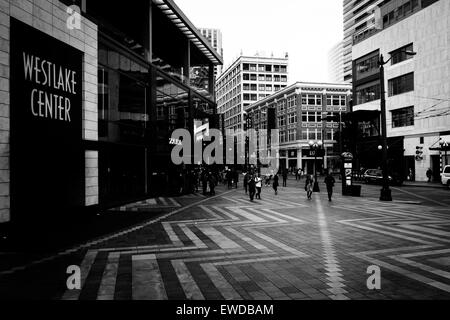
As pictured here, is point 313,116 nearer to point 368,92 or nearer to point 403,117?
point 368,92

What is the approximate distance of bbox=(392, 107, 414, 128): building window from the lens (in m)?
40.4

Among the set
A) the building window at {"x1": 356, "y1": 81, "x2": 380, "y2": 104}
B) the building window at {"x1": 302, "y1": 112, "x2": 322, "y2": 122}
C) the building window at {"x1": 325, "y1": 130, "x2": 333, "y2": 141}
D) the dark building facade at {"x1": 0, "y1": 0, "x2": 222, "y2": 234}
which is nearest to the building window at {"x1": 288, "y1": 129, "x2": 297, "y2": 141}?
the building window at {"x1": 302, "y1": 112, "x2": 322, "y2": 122}

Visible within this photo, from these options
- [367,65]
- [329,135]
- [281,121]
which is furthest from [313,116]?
[367,65]

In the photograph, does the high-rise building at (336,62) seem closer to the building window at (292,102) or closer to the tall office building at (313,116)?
the tall office building at (313,116)

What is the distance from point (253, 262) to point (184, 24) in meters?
24.4

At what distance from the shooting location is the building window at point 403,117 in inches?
1590

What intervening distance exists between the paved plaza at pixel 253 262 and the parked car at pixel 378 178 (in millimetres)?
23375

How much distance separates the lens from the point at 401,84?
41.9m

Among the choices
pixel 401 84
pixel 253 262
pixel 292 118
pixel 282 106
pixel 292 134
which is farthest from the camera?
pixel 282 106

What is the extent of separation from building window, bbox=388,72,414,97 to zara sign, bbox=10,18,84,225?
3969cm

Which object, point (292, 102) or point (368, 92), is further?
point (292, 102)

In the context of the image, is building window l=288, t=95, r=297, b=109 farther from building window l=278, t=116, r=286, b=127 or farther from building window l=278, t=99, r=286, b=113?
building window l=278, t=116, r=286, b=127

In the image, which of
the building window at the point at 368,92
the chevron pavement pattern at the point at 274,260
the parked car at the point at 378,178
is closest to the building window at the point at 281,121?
the building window at the point at 368,92
